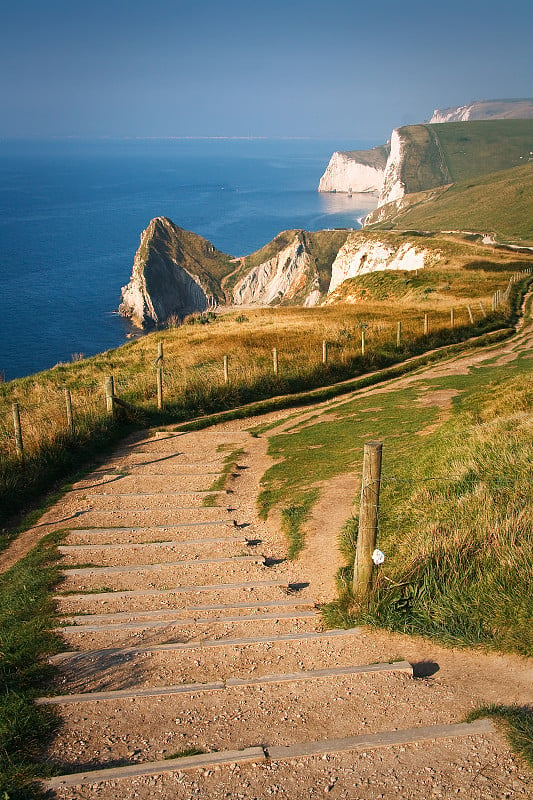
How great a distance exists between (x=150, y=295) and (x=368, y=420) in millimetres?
120405

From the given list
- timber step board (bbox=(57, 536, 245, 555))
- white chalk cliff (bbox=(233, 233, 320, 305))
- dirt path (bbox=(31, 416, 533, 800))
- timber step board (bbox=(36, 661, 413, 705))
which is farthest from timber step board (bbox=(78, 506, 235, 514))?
white chalk cliff (bbox=(233, 233, 320, 305))

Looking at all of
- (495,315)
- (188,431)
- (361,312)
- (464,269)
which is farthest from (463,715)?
(464,269)

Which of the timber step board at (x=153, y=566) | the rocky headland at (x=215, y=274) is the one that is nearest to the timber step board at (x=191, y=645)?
the timber step board at (x=153, y=566)

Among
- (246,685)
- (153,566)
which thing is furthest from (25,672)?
(153,566)

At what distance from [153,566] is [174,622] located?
6.88 ft

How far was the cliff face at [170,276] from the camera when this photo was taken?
438 feet

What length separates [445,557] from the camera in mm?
8430

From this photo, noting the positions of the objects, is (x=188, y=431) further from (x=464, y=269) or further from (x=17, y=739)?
(x=464, y=269)

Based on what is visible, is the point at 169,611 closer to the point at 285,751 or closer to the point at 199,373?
the point at 285,751

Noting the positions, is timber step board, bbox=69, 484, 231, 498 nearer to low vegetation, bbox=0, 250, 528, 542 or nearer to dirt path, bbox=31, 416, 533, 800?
low vegetation, bbox=0, 250, 528, 542

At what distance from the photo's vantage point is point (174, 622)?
806 centimetres

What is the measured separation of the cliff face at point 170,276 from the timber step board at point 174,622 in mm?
121737

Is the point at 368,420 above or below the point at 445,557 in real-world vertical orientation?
below

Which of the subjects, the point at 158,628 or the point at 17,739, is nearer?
the point at 17,739
